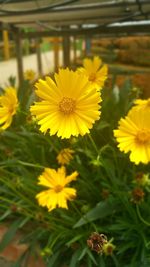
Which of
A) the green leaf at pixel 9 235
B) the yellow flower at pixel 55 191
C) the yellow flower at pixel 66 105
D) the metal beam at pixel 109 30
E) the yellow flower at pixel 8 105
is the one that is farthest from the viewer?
the metal beam at pixel 109 30

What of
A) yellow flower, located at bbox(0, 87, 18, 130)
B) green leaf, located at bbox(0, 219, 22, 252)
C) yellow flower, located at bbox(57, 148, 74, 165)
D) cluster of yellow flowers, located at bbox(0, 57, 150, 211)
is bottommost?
green leaf, located at bbox(0, 219, 22, 252)

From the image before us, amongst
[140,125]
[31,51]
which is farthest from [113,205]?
[31,51]

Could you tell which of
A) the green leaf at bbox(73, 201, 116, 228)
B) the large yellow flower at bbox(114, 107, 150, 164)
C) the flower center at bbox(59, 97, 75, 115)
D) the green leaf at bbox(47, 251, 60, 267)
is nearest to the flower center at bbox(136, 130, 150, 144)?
the large yellow flower at bbox(114, 107, 150, 164)

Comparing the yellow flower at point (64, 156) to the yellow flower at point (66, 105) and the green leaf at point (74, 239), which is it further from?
the yellow flower at point (66, 105)

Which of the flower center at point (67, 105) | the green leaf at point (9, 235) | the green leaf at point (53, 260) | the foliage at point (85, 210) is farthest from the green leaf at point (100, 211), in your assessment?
the flower center at point (67, 105)

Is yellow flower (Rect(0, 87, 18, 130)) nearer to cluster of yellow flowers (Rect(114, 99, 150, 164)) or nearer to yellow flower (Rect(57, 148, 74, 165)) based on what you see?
yellow flower (Rect(57, 148, 74, 165))

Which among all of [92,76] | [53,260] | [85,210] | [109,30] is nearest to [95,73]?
[92,76]

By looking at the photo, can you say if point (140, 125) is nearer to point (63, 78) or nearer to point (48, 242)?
point (63, 78)

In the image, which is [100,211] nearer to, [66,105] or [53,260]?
[53,260]
